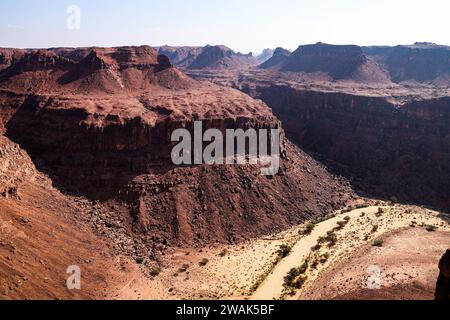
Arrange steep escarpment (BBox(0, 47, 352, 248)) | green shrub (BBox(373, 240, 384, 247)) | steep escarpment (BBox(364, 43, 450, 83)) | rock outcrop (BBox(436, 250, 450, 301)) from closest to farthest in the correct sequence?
rock outcrop (BBox(436, 250, 450, 301))
green shrub (BBox(373, 240, 384, 247))
steep escarpment (BBox(0, 47, 352, 248))
steep escarpment (BBox(364, 43, 450, 83))

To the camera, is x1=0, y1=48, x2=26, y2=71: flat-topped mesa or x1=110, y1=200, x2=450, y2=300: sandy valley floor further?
x1=0, y1=48, x2=26, y2=71: flat-topped mesa

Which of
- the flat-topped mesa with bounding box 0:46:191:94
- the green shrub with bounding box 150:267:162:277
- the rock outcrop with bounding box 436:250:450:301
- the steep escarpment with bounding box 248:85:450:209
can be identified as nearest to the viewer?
the rock outcrop with bounding box 436:250:450:301

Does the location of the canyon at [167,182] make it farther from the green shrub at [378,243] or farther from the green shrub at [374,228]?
the green shrub at [378,243]

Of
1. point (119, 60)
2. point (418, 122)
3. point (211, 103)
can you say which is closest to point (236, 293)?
point (211, 103)

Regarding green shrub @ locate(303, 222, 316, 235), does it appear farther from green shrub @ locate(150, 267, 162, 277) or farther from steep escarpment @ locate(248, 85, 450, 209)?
steep escarpment @ locate(248, 85, 450, 209)

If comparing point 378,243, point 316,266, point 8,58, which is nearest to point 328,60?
point 8,58

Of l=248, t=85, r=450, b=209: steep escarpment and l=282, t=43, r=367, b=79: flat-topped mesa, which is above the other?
l=282, t=43, r=367, b=79: flat-topped mesa

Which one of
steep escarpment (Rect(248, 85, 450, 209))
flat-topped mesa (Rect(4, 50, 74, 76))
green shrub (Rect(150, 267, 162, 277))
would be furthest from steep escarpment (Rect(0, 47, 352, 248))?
steep escarpment (Rect(248, 85, 450, 209))
